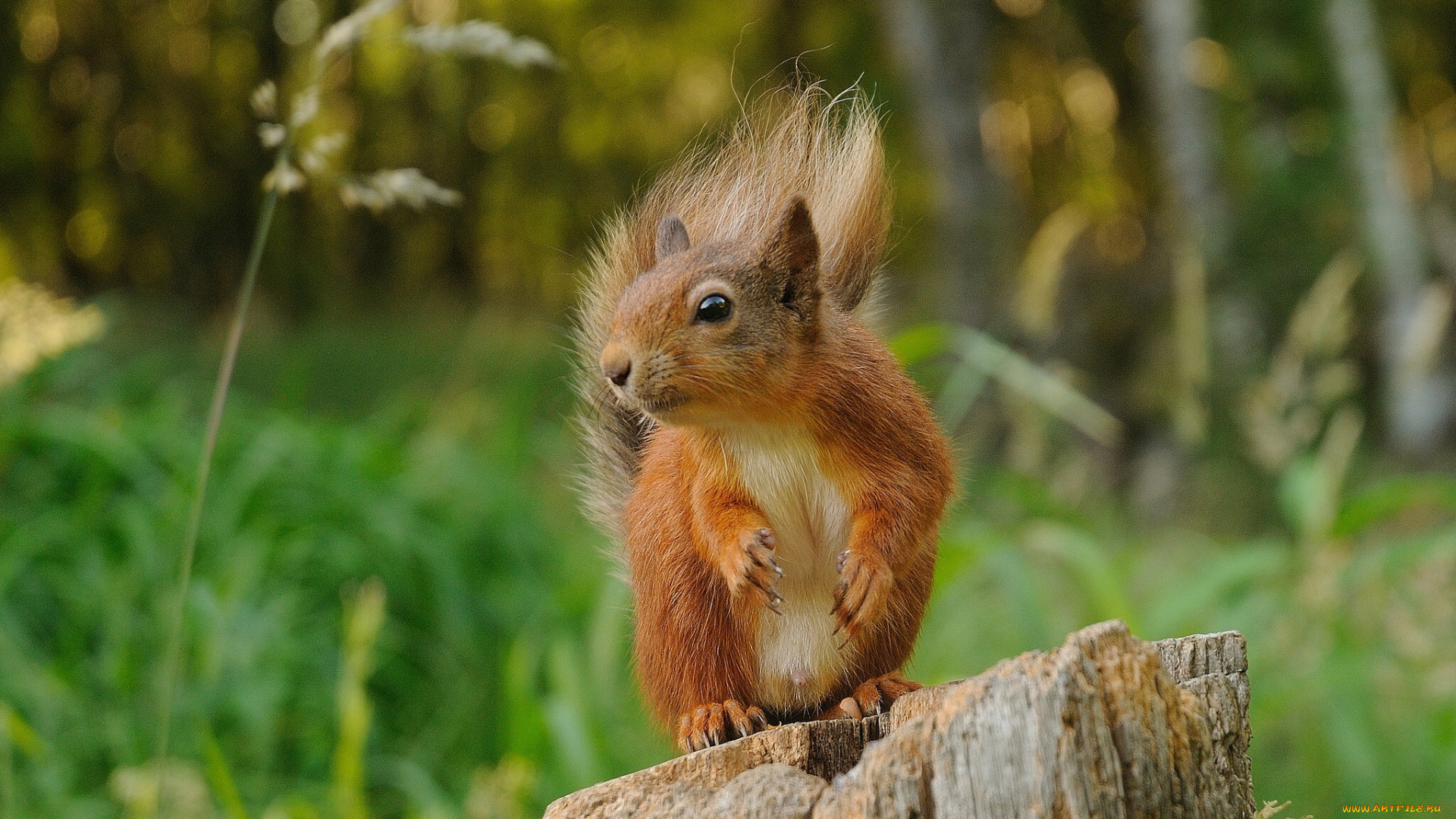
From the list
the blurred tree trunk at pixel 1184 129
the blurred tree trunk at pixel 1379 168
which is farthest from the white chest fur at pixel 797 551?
the blurred tree trunk at pixel 1379 168

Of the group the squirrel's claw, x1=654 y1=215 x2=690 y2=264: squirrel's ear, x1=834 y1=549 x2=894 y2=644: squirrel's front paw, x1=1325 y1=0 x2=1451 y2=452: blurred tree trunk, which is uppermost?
x1=1325 y1=0 x2=1451 y2=452: blurred tree trunk

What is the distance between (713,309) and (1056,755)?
23.9 inches

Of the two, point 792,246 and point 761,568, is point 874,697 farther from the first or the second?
point 792,246

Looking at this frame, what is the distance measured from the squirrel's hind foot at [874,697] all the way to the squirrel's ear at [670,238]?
550mm

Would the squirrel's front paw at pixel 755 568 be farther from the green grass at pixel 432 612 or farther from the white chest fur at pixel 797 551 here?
the green grass at pixel 432 612

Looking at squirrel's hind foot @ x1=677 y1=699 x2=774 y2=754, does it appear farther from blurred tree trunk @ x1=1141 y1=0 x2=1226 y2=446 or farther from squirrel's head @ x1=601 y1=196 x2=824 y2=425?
blurred tree trunk @ x1=1141 y1=0 x2=1226 y2=446

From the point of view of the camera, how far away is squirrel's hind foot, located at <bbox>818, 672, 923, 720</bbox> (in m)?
1.38

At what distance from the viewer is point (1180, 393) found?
3.40 m

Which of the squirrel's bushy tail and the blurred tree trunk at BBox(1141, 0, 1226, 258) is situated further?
Result: the blurred tree trunk at BBox(1141, 0, 1226, 258)

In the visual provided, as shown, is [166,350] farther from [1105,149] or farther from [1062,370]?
[1105,149]

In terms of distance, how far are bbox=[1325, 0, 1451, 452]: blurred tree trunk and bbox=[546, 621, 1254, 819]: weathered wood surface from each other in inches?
212

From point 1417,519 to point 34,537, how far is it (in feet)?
→ 17.2

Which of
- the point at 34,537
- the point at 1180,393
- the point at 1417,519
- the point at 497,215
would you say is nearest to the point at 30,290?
the point at 34,537

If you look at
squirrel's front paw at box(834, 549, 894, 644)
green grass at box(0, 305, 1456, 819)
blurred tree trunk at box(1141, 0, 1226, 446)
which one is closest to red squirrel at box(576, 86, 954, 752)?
squirrel's front paw at box(834, 549, 894, 644)
